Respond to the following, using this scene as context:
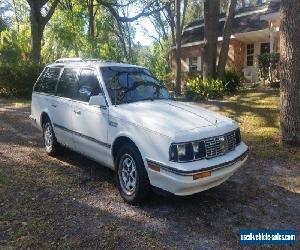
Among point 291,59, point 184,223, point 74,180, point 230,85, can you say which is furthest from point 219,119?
point 230,85

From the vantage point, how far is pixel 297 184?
20.6 feet

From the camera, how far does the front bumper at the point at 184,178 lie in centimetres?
456

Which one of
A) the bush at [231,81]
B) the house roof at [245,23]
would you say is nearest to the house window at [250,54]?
the house roof at [245,23]

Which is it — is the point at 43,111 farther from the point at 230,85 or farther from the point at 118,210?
the point at 230,85

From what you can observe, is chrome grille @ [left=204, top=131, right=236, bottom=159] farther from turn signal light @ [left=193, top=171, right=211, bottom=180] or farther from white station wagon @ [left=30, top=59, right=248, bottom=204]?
turn signal light @ [left=193, top=171, right=211, bottom=180]

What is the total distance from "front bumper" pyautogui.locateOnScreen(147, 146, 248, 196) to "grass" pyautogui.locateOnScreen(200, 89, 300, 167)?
3.02 meters

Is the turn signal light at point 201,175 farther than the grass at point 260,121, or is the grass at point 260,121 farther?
the grass at point 260,121

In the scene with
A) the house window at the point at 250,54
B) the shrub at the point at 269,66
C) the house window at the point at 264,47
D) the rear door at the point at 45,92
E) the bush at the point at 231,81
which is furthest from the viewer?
the house window at the point at 250,54

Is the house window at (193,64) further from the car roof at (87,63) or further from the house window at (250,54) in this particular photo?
the car roof at (87,63)

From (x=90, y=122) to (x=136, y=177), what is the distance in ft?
4.83

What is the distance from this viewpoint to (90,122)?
612 cm

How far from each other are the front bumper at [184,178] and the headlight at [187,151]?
176 mm

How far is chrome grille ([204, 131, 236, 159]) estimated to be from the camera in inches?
192

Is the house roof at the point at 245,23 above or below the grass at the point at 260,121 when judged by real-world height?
above
